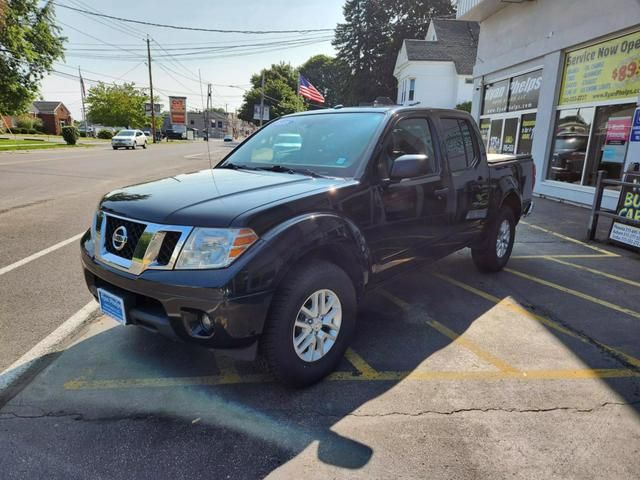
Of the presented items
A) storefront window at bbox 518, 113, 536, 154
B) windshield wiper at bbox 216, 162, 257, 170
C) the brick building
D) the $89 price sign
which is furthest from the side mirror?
the brick building

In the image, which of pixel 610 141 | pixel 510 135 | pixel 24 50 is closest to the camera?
pixel 610 141

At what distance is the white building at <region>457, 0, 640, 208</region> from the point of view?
30.7ft

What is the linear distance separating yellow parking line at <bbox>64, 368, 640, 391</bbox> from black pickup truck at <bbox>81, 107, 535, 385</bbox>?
363 mm

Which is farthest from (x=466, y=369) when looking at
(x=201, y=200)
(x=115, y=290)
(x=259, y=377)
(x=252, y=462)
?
(x=115, y=290)

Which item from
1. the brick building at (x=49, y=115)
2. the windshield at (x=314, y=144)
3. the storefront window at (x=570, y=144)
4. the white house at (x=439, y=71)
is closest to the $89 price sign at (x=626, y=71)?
the storefront window at (x=570, y=144)

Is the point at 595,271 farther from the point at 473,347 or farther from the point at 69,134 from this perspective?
the point at 69,134

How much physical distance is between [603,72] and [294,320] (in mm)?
10553

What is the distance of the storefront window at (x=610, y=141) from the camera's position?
30.6 ft

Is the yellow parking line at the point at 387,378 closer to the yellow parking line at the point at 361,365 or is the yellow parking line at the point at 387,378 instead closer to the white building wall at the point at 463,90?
the yellow parking line at the point at 361,365

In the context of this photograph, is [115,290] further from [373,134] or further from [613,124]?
[613,124]

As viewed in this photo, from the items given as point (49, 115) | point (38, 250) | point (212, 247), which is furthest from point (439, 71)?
point (49, 115)

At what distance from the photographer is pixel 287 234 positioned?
258 cm

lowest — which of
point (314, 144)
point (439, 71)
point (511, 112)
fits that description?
point (314, 144)

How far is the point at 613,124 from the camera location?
380 inches
